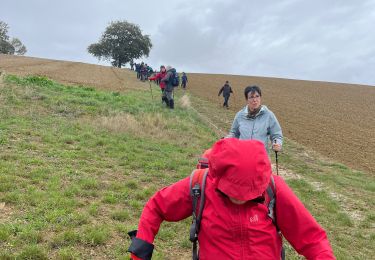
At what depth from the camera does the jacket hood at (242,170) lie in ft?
7.55

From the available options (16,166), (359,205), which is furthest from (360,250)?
(16,166)

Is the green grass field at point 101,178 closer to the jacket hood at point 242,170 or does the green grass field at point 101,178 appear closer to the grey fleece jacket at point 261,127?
the grey fleece jacket at point 261,127

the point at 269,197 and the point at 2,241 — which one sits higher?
the point at 269,197

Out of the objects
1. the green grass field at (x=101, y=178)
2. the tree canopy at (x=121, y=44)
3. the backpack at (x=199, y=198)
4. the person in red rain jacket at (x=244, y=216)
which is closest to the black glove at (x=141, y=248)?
the person in red rain jacket at (x=244, y=216)

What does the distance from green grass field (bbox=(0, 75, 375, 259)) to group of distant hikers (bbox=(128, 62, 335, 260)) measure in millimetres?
2170

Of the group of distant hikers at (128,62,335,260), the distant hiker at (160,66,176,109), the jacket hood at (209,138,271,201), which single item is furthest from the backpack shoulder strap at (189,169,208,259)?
the distant hiker at (160,66,176,109)

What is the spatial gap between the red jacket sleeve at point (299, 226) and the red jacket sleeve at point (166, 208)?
0.60m

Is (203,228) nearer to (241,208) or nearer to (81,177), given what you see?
(241,208)

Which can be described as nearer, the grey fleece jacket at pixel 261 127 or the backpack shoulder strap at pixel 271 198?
the backpack shoulder strap at pixel 271 198

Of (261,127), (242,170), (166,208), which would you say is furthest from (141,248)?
(261,127)

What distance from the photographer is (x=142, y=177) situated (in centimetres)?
771

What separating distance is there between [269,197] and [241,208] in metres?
0.19

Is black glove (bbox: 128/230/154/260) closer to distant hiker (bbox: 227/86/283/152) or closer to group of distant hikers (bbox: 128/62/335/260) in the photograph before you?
group of distant hikers (bbox: 128/62/335/260)

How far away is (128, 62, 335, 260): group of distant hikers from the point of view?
2.33 m
